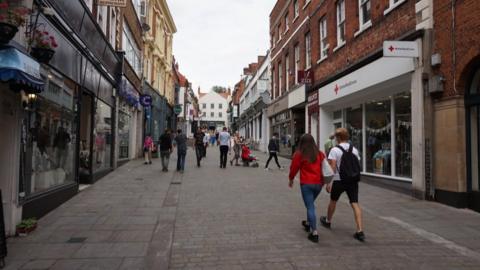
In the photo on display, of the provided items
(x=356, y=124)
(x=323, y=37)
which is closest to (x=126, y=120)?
(x=323, y=37)

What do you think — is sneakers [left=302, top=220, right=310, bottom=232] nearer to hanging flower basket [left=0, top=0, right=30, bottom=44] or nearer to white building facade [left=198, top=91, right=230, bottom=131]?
hanging flower basket [left=0, top=0, right=30, bottom=44]

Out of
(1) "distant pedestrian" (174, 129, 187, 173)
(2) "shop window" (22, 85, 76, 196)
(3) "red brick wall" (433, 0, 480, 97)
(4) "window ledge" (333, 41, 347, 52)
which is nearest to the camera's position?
(2) "shop window" (22, 85, 76, 196)

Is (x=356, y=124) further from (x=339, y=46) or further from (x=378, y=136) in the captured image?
(x=339, y=46)

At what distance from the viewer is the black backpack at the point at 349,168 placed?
5.95 meters

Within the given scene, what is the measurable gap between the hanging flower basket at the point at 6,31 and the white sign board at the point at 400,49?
295 inches

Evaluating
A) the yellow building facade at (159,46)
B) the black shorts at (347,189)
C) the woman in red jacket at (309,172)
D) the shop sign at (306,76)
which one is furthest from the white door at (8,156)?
the yellow building facade at (159,46)

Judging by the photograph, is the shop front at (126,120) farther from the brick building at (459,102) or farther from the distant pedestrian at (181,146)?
the brick building at (459,102)

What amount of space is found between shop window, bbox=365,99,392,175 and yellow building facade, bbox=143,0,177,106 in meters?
14.3

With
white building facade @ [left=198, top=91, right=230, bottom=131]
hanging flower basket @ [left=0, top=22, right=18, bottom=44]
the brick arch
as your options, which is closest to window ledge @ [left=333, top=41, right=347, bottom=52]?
the brick arch

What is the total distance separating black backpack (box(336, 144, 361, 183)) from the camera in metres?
5.95

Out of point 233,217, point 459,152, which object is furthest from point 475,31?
point 233,217

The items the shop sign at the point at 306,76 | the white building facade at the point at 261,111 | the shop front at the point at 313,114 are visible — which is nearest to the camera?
the shop front at the point at 313,114

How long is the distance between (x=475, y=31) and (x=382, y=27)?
385cm

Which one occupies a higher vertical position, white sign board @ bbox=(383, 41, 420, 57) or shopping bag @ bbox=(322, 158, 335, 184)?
white sign board @ bbox=(383, 41, 420, 57)
